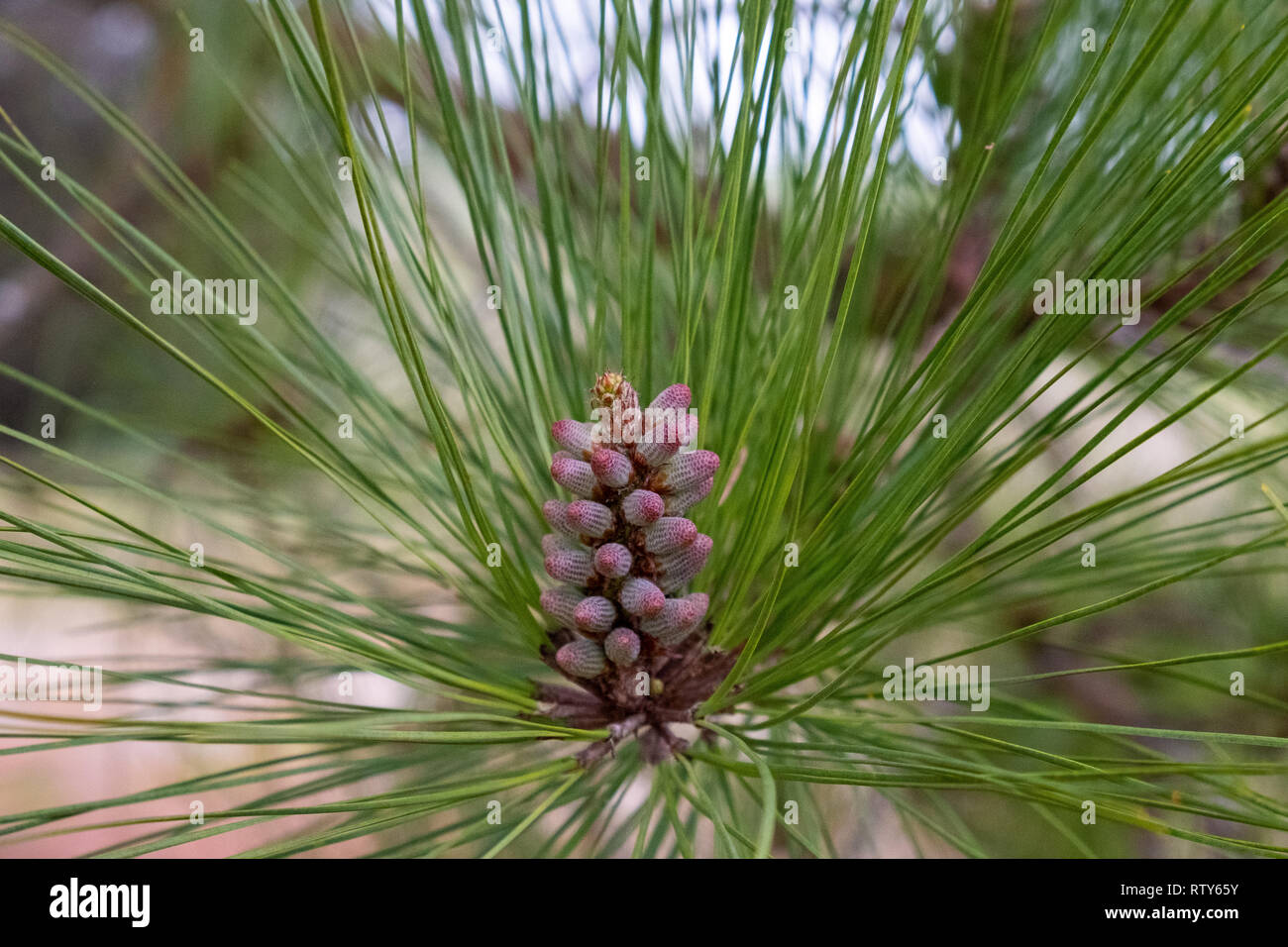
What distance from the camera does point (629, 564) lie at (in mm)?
358

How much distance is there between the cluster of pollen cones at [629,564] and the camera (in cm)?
35

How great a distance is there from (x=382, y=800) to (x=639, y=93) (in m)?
0.42

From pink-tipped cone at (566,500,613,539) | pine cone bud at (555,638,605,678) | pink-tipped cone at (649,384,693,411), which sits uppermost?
pink-tipped cone at (649,384,693,411)

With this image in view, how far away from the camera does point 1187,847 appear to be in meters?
1.14

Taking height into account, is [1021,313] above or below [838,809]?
above

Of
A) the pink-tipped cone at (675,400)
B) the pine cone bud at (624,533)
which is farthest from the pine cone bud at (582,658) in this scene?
the pink-tipped cone at (675,400)

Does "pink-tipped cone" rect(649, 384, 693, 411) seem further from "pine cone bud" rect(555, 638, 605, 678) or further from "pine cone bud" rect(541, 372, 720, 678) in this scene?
"pine cone bud" rect(555, 638, 605, 678)

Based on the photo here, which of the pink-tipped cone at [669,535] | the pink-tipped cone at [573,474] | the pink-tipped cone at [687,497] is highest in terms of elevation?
the pink-tipped cone at [573,474]

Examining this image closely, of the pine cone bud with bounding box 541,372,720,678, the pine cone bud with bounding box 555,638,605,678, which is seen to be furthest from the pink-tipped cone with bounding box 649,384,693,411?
the pine cone bud with bounding box 555,638,605,678

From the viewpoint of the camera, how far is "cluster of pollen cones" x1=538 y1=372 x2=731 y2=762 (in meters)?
0.35

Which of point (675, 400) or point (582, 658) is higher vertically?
point (675, 400)

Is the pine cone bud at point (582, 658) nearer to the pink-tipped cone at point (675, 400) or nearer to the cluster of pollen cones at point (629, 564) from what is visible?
the cluster of pollen cones at point (629, 564)
